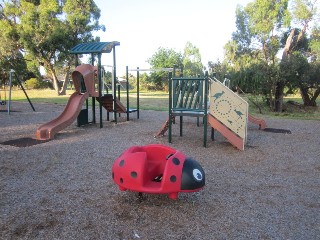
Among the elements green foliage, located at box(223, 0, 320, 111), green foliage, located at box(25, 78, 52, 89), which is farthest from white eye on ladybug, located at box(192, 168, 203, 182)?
green foliage, located at box(25, 78, 52, 89)

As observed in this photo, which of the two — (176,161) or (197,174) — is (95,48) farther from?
(197,174)

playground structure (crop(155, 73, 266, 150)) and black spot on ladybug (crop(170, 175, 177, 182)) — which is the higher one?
playground structure (crop(155, 73, 266, 150))

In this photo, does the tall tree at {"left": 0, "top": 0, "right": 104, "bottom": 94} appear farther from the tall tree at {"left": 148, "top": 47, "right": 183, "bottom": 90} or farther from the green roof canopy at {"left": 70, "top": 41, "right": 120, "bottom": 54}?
the green roof canopy at {"left": 70, "top": 41, "right": 120, "bottom": 54}

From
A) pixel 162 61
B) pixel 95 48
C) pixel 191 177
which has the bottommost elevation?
pixel 191 177

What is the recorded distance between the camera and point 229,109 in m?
6.54

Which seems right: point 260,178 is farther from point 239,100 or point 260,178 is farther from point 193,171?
point 239,100

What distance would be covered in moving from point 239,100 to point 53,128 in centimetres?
482

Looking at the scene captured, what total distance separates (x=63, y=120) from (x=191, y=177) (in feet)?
19.0

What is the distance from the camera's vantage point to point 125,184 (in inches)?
135

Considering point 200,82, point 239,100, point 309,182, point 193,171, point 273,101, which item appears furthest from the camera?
point 273,101

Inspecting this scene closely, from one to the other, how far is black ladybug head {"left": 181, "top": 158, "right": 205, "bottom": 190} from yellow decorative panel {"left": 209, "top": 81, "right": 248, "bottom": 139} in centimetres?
330

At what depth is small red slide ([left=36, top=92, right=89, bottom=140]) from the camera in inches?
294

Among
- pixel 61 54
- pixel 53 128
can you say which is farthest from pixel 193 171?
pixel 61 54

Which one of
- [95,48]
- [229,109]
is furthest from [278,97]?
[95,48]
